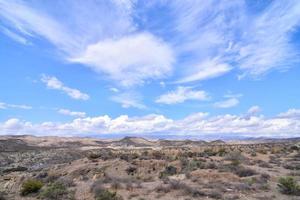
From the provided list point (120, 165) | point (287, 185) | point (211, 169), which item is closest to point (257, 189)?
point (287, 185)

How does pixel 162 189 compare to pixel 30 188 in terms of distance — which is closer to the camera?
pixel 162 189

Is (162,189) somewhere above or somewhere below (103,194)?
above

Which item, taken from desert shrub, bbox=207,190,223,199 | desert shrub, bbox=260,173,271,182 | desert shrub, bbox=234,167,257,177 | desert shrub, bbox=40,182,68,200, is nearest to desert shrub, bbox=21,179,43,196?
desert shrub, bbox=40,182,68,200

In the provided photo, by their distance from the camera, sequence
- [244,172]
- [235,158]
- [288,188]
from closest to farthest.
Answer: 1. [288,188]
2. [244,172]
3. [235,158]

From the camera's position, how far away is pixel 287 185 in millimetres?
20500

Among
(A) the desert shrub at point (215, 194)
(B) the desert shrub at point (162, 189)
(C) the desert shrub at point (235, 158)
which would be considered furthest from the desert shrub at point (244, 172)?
(B) the desert shrub at point (162, 189)

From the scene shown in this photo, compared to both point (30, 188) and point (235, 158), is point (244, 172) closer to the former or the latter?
point (235, 158)

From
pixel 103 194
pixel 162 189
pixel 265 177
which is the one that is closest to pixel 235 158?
pixel 265 177

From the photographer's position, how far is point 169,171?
29.3 m

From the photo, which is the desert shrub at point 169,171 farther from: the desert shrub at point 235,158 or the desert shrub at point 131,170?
the desert shrub at point 235,158

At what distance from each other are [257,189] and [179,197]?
4707mm

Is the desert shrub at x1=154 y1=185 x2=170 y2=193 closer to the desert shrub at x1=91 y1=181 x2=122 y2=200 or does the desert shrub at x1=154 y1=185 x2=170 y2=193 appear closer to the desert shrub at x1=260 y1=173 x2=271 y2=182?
the desert shrub at x1=91 y1=181 x2=122 y2=200

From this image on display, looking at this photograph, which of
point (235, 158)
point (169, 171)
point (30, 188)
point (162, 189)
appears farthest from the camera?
point (235, 158)

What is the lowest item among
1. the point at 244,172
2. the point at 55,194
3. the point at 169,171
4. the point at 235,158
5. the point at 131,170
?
the point at 55,194
